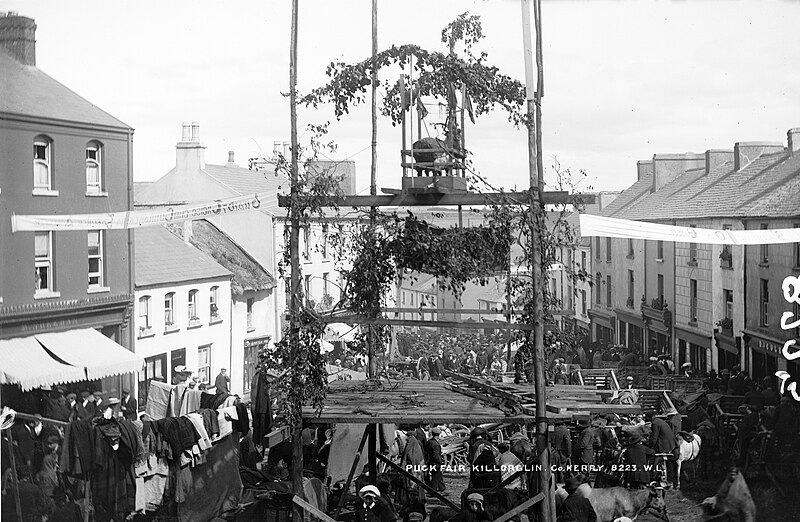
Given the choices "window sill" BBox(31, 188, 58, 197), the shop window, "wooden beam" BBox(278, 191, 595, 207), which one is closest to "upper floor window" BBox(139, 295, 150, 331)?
the shop window

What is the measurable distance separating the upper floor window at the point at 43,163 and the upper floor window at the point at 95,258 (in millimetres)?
836

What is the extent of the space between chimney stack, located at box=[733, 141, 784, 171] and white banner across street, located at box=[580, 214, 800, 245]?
1.74 metres

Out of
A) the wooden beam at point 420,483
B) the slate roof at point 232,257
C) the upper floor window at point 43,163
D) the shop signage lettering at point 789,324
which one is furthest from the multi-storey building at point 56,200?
the shop signage lettering at point 789,324

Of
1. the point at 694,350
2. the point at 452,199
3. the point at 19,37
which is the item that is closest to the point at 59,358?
the point at 19,37

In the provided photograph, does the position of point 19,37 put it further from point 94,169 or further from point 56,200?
point 56,200

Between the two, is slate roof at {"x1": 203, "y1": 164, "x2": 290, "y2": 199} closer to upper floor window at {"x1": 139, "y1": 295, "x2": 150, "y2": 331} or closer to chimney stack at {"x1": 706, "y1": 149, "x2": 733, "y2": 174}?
upper floor window at {"x1": 139, "y1": 295, "x2": 150, "y2": 331}

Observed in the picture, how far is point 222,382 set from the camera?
40.0ft

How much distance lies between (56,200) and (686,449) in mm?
9395

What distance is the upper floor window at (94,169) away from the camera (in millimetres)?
11062

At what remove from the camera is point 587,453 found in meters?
12.3

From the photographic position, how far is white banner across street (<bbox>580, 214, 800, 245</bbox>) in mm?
10442

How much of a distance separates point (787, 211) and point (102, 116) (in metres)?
9.53

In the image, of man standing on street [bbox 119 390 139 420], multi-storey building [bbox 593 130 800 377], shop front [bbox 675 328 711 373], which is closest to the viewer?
man standing on street [bbox 119 390 139 420]

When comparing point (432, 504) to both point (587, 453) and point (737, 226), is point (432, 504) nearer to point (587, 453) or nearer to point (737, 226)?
point (587, 453)
